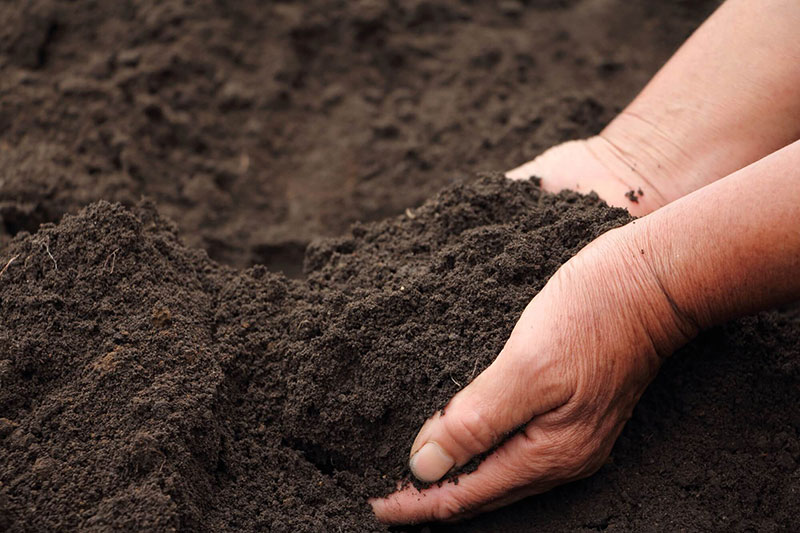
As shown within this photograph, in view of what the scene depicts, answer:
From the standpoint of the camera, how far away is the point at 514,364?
5.95 ft

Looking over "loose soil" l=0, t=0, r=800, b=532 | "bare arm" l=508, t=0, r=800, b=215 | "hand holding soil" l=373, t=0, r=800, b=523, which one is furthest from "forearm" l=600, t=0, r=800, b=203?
"hand holding soil" l=373, t=0, r=800, b=523

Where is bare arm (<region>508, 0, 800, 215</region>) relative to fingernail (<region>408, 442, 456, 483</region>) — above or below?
above

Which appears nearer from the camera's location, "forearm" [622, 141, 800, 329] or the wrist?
"forearm" [622, 141, 800, 329]

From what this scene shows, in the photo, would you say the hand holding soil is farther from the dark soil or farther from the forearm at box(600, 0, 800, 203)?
the forearm at box(600, 0, 800, 203)

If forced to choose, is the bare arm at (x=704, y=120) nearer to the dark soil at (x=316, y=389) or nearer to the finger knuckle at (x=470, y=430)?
the dark soil at (x=316, y=389)

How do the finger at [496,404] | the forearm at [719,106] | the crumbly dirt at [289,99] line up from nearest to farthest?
1. the finger at [496,404]
2. the forearm at [719,106]
3. the crumbly dirt at [289,99]

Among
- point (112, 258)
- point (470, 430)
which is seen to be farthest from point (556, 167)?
point (112, 258)

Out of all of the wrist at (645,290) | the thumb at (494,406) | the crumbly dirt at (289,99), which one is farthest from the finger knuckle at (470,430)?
the crumbly dirt at (289,99)

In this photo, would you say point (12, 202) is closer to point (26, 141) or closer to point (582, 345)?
point (26, 141)

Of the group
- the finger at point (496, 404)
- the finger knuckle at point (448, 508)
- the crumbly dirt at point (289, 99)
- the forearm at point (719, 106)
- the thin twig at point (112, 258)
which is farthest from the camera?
the crumbly dirt at point (289, 99)

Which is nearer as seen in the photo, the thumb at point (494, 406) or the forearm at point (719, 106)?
the thumb at point (494, 406)

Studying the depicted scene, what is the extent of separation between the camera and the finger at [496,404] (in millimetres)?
1810

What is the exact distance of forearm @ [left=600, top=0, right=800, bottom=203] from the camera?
7.57ft

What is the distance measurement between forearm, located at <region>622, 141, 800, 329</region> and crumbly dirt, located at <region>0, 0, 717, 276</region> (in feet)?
4.88
